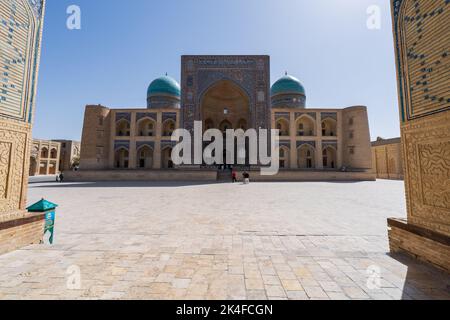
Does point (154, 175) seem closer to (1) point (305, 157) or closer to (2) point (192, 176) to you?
(2) point (192, 176)

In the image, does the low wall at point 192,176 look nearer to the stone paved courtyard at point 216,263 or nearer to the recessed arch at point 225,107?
the recessed arch at point 225,107

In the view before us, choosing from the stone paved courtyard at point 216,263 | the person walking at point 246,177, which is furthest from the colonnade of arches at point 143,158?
the stone paved courtyard at point 216,263

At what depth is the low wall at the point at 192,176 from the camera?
1627 cm

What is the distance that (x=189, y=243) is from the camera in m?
3.15

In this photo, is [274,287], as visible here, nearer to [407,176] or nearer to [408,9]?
[407,176]

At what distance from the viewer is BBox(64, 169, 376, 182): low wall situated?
53.4ft

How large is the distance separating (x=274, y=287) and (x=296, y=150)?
2013 cm

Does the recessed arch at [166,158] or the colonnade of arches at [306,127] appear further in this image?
the recessed arch at [166,158]

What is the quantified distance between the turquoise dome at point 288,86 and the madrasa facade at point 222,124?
4.7 inches

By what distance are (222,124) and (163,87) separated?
860 cm

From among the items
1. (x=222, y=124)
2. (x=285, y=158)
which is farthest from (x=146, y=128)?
(x=285, y=158)

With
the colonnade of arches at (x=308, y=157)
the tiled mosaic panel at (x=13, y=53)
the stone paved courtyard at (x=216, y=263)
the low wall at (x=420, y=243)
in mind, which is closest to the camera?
the stone paved courtyard at (x=216, y=263)

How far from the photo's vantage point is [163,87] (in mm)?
24688
